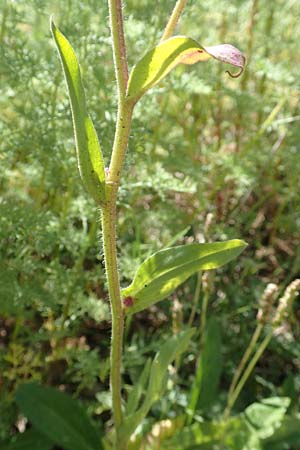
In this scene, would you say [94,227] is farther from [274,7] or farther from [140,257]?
[274,7]

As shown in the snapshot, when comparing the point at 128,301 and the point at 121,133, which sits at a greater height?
the point at 121,133

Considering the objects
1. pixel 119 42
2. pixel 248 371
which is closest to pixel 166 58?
pixel 119 42

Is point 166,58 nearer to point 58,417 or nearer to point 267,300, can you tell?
point 267,300

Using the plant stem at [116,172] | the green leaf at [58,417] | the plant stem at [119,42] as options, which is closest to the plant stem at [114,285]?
the plant stem at [116,172]

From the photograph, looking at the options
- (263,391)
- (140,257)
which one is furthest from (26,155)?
(263,391)

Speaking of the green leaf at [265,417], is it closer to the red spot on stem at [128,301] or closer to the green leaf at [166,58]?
the red spot on stem at [128,301]

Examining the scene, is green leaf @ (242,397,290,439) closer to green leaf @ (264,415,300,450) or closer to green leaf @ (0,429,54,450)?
green leaf @ (264,415,300,450)
